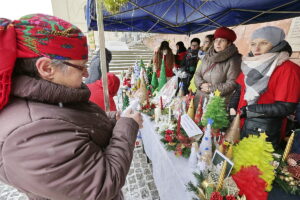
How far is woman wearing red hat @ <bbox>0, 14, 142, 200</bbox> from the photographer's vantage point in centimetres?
49

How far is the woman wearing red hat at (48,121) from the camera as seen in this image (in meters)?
0.49

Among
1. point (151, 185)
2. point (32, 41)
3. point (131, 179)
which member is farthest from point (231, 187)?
point (131, 179)

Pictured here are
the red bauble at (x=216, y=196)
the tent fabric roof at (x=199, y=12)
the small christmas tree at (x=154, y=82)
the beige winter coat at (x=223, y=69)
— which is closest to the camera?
the red bauble at (x=216, y=196)

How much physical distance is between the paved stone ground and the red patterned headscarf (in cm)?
193

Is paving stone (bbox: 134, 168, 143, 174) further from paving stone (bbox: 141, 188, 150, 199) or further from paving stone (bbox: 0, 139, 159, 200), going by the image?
paving stone (bbox: 141, 188, 150, 199)

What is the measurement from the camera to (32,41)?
56 cm

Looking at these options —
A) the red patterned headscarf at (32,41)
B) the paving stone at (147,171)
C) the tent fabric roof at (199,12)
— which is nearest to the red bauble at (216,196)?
the red patterned headscarf at (32,41)

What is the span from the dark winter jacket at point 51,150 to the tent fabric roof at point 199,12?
5.91 feet

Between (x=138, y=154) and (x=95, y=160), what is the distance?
2.35 metres

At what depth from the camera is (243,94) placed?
69.2 inches

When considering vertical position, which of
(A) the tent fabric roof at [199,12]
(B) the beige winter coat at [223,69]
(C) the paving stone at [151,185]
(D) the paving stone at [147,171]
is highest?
(A) the tent fabric roof at [199,12]

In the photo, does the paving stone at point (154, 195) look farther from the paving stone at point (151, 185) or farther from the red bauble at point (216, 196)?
the red bauble at point (216, 196)

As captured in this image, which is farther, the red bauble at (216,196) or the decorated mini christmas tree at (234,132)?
the decorated mini christmas tree at (234,132)

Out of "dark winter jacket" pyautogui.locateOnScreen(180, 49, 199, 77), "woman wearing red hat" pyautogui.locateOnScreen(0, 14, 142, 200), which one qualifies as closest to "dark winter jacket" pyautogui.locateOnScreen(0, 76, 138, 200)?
"woman wearing red hat" pyautogui.locateOnScreen(0, 14, 142, 200)
